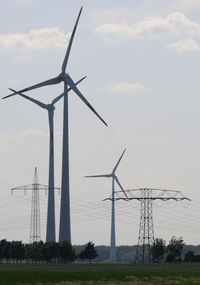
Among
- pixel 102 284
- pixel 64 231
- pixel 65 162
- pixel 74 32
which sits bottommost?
pixel 102 284

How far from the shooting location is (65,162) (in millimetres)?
190125

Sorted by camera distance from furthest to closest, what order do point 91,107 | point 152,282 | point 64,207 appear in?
point 64,207 → point 91,107 → point 152,282

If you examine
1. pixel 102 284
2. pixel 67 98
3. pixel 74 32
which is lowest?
pixel 102 284

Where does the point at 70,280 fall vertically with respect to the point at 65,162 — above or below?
below

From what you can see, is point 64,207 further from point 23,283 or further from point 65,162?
point 23,283

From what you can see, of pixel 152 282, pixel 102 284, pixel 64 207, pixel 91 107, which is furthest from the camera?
pixel 64 207

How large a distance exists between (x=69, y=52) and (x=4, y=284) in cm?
11694

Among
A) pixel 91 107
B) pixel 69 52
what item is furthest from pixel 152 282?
pixel 69 52

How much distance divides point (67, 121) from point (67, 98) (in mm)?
7362

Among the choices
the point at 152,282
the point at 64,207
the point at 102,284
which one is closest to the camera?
the point at 102,284

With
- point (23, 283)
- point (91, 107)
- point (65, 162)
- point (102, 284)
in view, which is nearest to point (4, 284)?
point (23, 283)

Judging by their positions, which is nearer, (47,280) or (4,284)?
(4,284)

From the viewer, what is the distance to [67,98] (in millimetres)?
197625

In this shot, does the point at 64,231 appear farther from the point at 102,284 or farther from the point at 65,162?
the point at 102,284
